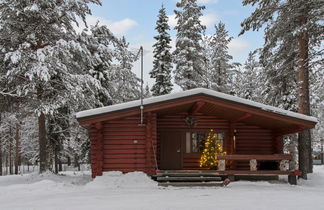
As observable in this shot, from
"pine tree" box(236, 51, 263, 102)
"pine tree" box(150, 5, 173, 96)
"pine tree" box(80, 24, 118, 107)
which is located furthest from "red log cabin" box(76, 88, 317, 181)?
"pine tree" box(236, 51, 263, 102)

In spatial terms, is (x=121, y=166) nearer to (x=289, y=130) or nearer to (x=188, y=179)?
(x=188, y=179)

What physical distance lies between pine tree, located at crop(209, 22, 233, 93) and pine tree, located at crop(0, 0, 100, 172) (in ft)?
65.0

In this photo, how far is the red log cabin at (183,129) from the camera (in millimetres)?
14891

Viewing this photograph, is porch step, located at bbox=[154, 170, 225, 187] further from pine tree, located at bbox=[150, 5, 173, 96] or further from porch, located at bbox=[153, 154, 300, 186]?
pine tree, located at bbox=[150, 5, 173, 96]

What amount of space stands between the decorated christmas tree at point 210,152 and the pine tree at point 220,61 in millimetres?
17416

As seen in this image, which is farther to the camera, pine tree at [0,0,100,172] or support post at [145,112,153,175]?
pine tree at [0,0,100,172]

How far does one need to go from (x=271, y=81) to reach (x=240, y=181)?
8174mm

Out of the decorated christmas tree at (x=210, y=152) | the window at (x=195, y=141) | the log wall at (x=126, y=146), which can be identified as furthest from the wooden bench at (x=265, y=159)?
the window at (x=195, y=141)

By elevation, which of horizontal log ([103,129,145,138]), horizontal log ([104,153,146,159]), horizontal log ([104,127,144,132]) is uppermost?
horizontal log ([104,127,144,132])

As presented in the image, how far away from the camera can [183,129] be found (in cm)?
1834

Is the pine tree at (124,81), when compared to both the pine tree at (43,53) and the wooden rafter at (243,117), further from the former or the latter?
the wooden rafter at (243,117)

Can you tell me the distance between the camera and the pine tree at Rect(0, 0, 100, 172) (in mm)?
16328

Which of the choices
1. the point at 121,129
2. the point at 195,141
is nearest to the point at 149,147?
the point at 121,129

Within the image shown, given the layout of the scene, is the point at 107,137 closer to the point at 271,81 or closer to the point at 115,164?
the point at 115,164
